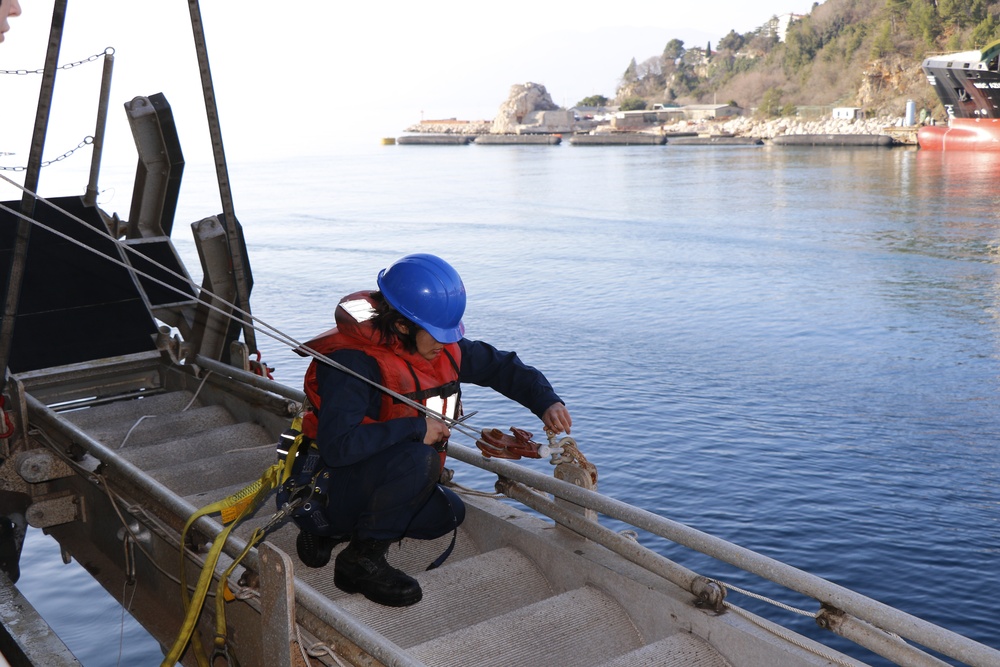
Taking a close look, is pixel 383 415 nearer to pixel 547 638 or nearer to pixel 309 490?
pixel 309 490

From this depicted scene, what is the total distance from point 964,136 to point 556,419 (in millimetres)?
65341

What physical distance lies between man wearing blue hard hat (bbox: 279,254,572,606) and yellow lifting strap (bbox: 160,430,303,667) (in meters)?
0.18

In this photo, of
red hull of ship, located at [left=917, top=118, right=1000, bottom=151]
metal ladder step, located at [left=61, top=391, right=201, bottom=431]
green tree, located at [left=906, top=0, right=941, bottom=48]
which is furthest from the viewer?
green tree, located at [left=906, top=0, right=941, bottom=48]

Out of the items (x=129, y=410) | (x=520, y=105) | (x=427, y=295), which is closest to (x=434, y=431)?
(x=427, y=295)

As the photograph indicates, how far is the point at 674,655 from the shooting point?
13.2 ft

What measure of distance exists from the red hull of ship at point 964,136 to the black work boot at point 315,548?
64431 mm

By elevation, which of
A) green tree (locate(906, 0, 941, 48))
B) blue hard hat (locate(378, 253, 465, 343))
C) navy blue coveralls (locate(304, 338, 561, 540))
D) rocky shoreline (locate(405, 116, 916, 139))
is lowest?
navy blue coveralls (locate(304, 338, 561, 540))

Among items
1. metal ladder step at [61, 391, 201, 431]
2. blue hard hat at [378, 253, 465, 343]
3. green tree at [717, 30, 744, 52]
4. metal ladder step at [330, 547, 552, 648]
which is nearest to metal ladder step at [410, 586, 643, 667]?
metal ladder step at [330, 547, 552, 648]

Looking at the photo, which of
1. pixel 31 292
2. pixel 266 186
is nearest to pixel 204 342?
pixel 31 292

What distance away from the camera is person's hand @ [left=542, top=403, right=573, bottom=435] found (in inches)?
186

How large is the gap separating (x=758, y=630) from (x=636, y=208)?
34.7 m

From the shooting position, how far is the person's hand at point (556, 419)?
15.5ft

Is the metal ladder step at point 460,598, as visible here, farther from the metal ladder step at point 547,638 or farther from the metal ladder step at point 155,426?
the metal ladder step at point 155,426

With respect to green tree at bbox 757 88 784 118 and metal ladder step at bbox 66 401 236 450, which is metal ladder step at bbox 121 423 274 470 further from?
green tree at bbox 757 88 784 118
